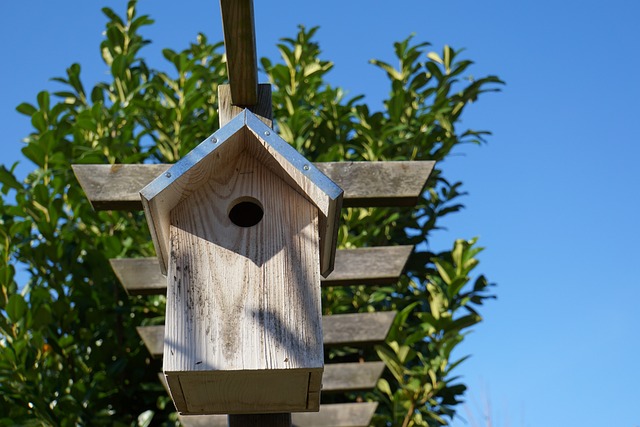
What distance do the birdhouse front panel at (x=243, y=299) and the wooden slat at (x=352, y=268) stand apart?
1079mm

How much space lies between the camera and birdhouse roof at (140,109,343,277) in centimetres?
238

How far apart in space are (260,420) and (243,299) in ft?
1.82

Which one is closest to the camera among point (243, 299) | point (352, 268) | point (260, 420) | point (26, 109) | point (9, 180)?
point (243, 299)

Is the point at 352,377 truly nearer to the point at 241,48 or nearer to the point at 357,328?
the point at 357,328

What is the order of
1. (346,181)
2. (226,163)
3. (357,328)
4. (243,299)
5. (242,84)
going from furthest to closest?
(357,328) < (346,181) < (242,84) < (226,163) < (243,299)

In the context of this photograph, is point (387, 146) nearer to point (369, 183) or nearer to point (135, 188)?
point (369, 183)

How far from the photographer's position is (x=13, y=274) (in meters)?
4.29

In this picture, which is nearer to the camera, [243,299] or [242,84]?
[243,299]

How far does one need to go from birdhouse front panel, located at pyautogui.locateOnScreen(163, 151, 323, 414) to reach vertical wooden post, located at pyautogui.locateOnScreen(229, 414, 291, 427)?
0.77 ft

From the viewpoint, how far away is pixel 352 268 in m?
3.63

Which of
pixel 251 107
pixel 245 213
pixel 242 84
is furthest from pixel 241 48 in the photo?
pixel 245 213

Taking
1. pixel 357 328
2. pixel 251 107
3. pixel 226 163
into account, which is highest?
pixel 251 107

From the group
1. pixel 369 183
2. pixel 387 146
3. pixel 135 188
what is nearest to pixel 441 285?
pixel 387 146

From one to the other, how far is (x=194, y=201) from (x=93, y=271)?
6.87ft
